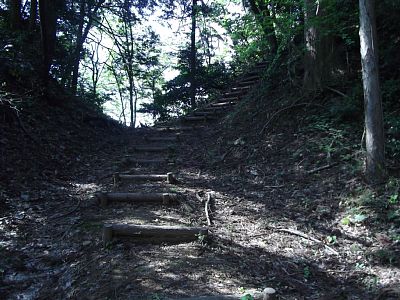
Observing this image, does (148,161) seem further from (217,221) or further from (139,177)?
(217,221)

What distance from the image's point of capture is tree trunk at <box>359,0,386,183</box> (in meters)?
5.03

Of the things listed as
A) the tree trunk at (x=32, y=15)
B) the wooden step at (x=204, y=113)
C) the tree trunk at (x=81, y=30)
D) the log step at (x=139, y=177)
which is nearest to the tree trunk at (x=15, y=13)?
the tree trunk at (x=32, y=15)

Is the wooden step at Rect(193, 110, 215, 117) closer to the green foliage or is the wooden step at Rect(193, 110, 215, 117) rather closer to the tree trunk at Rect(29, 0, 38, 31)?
the green foliage

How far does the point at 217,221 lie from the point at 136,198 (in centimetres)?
152

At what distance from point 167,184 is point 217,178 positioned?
1079 millimetres

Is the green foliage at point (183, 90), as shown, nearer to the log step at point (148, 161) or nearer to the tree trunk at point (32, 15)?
the tree trunk at point (32, 15)

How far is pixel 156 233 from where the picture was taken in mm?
4270

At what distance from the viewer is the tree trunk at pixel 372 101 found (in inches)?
198

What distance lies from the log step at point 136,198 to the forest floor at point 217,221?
15 cm

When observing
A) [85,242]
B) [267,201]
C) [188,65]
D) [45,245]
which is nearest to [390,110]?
[267,201]

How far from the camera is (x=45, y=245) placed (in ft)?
14.5

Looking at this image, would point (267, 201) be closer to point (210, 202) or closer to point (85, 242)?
point (210, 202)

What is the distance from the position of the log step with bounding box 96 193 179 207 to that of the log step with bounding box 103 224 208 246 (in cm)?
128

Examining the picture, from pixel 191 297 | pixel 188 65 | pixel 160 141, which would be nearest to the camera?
pixel 191 297
